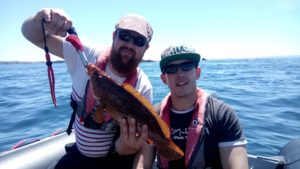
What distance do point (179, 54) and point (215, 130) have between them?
1212 mm

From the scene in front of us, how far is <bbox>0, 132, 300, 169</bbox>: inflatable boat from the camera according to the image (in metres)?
4.56

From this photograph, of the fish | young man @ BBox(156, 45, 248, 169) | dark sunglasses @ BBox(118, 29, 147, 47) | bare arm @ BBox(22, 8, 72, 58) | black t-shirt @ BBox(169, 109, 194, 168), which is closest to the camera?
the fish

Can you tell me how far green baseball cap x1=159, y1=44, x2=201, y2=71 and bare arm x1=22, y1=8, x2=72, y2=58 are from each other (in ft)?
4.90

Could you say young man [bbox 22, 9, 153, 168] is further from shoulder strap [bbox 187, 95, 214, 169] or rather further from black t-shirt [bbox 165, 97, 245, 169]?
shoulder strap [bbox 187, 95, 214, 169]

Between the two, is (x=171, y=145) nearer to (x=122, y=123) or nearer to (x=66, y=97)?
(x=122, y=123)

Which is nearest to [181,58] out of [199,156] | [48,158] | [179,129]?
[179,129]

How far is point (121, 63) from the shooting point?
153 inches

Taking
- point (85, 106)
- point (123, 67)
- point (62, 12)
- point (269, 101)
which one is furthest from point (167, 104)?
point (269, 101)

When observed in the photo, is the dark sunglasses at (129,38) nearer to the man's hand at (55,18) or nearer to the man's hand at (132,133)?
the man's hand at (55,18)

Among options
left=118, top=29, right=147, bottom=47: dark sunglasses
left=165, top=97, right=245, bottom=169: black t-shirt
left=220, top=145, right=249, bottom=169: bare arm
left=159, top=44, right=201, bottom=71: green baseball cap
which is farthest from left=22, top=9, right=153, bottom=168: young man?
left=220, top=145, right=249, bottom=169: bare arm

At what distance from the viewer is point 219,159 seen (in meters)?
3.54

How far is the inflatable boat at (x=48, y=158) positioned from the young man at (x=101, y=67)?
36.2 inches

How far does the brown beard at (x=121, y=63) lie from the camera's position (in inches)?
152

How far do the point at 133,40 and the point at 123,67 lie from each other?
45cm
